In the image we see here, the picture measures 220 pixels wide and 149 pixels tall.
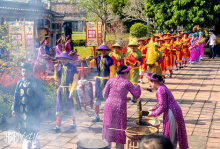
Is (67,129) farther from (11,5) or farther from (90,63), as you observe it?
(11,5)

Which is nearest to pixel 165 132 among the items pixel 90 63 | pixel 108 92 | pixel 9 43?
pixel 108 92

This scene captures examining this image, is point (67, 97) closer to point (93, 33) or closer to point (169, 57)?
point (93, 33)

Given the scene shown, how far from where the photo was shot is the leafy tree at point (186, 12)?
19.2 meters

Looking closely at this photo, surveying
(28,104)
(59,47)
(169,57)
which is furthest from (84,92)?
(169,57)

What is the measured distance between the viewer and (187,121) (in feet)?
25.1

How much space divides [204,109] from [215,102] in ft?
3.48

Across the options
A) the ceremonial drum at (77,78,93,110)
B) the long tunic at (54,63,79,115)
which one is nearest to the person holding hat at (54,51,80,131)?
the long tunic at (54,63,79,115)

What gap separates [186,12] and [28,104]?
1631 centimetres

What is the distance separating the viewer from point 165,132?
488cm

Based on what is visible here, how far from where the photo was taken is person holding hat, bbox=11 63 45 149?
550 centimetres

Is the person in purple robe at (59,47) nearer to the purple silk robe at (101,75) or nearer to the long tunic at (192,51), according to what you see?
the purple silk robe at (101,75)

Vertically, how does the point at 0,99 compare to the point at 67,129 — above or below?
above

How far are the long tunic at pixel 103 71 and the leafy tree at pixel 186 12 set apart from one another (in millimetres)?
13139

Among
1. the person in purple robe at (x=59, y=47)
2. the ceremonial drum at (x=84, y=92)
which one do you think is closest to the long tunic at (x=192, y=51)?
the person in purple robe at (x=59, y=47)
